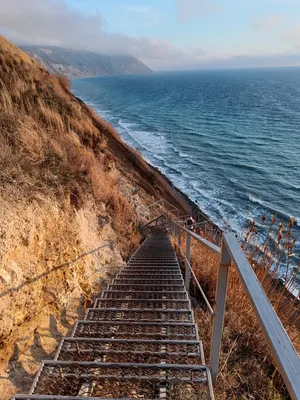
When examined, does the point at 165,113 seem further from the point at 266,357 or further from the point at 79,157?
the point at 266,357

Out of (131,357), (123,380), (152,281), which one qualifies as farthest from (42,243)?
(123,380)

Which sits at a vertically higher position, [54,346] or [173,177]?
[54,346]

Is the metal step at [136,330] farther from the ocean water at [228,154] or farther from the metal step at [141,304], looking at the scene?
the ocean water at [228,154]

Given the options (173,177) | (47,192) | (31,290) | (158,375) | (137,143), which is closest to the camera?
(158,375)

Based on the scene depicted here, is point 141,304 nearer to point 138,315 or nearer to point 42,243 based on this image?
point 138,315

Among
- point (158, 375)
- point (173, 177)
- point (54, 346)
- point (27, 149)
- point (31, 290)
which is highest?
point (27, 149)

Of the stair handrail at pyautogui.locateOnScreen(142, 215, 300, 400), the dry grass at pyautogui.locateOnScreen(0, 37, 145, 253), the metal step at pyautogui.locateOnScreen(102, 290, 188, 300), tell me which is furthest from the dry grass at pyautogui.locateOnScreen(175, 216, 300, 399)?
the dry grass at pyautogui.locateOnScreen(0, 37, 145, 253)

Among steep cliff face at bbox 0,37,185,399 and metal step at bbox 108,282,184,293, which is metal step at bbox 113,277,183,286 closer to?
metal step at bbox 108,282,184,293

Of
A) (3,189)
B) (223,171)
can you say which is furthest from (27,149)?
(223,171)
